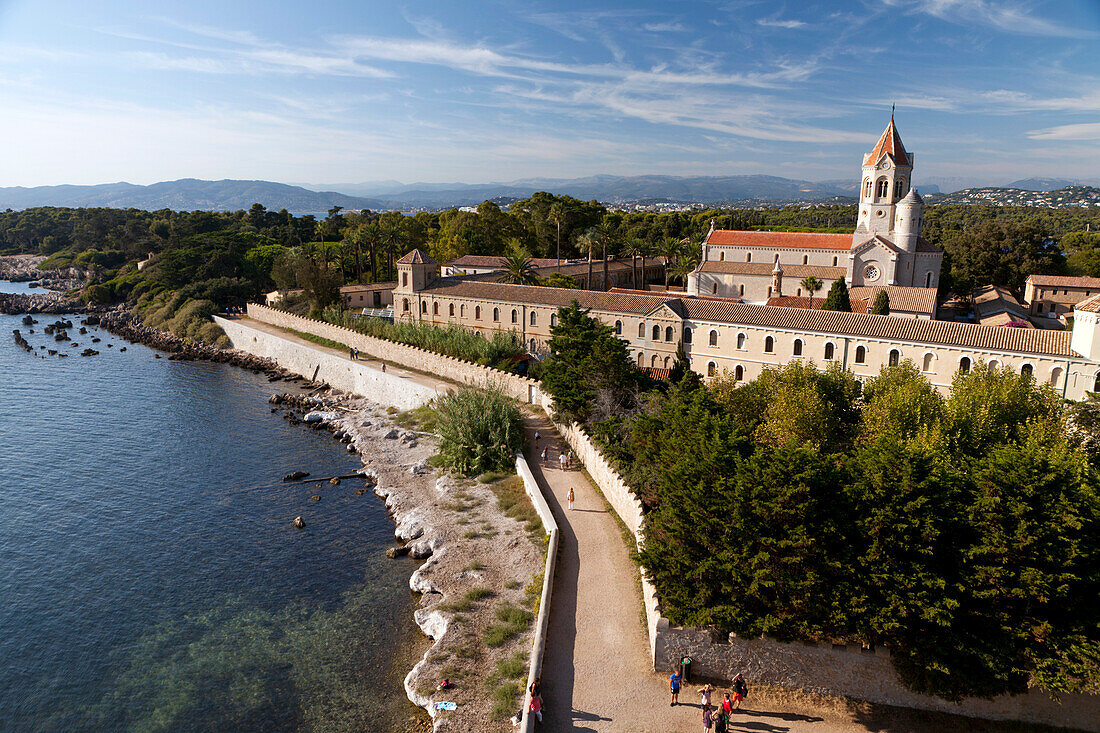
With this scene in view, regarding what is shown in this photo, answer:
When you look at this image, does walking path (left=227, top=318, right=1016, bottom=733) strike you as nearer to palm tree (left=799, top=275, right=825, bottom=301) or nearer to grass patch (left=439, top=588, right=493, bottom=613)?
grass patch (left=439, top=588, right=493, bottom=613)

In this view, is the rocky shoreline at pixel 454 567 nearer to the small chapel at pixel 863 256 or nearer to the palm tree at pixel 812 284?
the small chapel at pixel 863 256

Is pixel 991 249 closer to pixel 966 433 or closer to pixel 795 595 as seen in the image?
pixel 966 433

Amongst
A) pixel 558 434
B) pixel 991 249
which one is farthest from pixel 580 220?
pixel 558 434

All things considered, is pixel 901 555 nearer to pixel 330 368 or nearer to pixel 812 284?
pixel 330 368

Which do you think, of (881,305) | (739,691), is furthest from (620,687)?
(881,305)

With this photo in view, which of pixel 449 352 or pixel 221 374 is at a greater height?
pixel 449 352

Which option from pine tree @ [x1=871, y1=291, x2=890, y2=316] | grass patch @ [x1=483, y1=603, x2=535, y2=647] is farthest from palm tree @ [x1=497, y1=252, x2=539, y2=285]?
grass patch @ [x1=483, y1=603, x2=535, y2=647]
